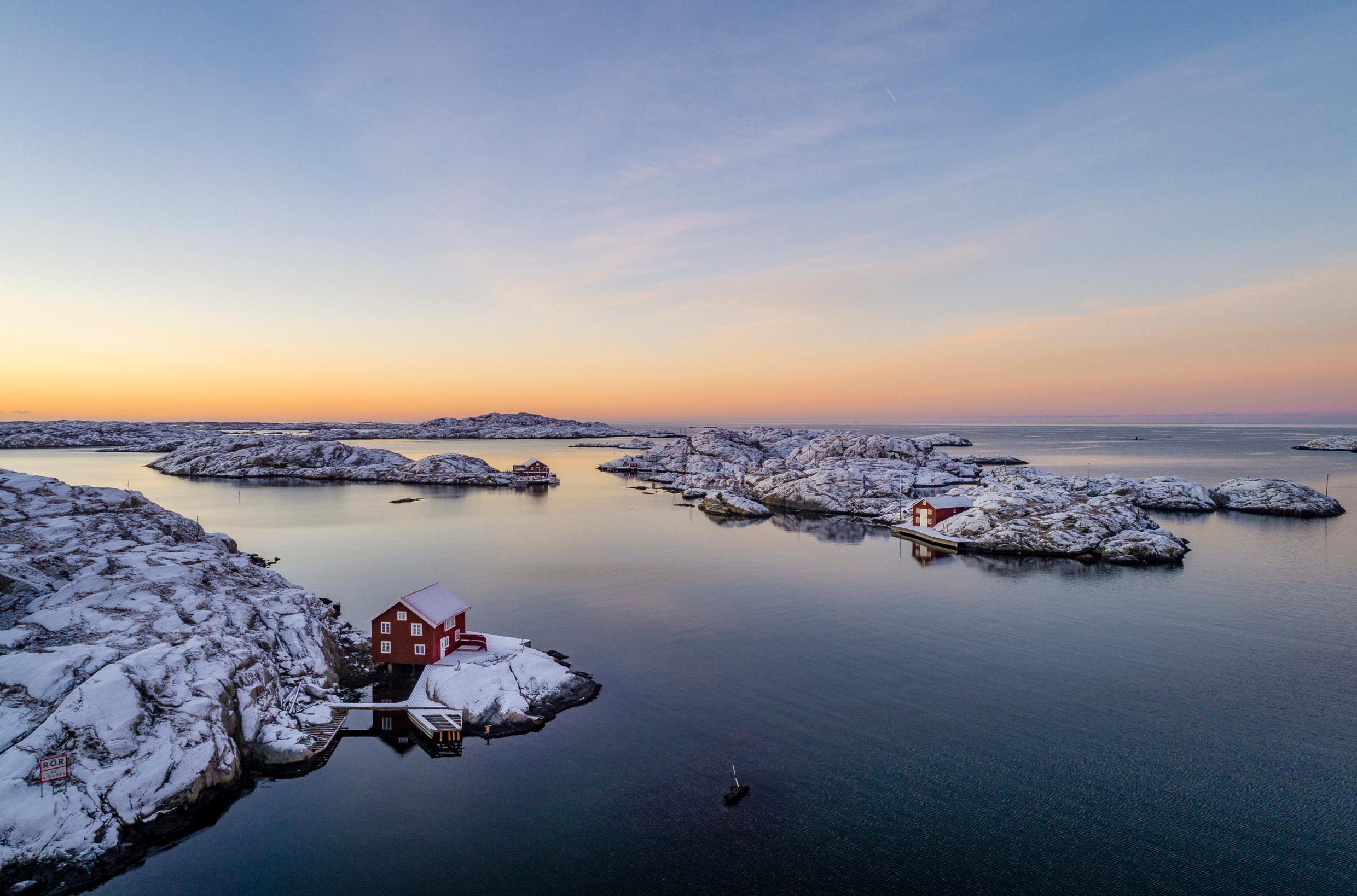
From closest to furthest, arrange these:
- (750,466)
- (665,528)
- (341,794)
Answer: (341,794) < (665,528) < (750,466)

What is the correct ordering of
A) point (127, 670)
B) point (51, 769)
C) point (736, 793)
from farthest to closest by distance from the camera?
point (127, 670)
point (736, 793)
point (51, 769)

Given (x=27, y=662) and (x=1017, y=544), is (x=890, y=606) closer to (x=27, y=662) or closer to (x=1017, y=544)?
(x=1017, y=544)

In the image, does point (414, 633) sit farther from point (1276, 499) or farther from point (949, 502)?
point (1276, 499)

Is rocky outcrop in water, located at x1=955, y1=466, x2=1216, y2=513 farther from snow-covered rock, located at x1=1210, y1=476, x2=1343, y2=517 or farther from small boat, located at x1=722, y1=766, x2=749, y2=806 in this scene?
small boat, located at x1=722, y1=766, x2=749, y2=806

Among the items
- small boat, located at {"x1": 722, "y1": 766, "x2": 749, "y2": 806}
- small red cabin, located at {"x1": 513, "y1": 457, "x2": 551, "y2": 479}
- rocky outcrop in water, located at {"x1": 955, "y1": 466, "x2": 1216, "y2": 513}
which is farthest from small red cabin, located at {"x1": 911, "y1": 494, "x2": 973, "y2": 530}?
small red cabin, located at {"x1": 513, "y1": 457, "x2": 551, "y2": 479}

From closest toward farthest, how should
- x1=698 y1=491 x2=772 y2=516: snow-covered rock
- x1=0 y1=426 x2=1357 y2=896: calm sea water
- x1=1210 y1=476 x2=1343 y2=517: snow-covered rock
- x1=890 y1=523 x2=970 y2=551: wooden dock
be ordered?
x1=0 y1=426 x2=1357 y2=896: calm sea water
x1=890 y1=523 x2=970 y2=551: wooden dock
x1=1210 y1=476 x2=1343 y2=517: snow-covered rock
x1=698 y1=491 x2=772 y2=516: snow-covered rock

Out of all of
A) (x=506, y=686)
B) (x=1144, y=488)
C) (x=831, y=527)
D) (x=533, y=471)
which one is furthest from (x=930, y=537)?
(x=533, y=471)

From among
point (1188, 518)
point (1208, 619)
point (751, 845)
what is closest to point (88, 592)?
point (751, 845)
